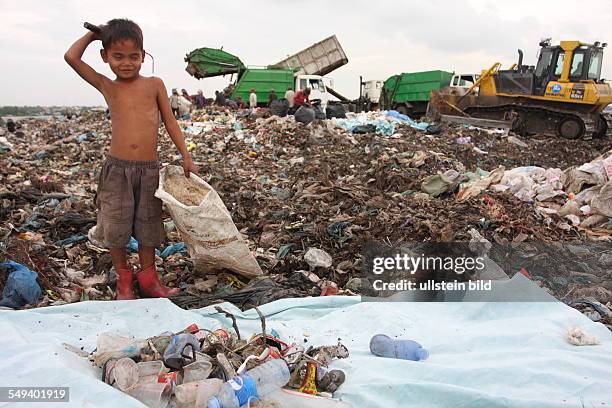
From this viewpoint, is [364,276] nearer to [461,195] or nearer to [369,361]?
[369,361]

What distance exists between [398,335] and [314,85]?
17259mm

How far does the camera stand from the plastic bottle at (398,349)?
2080 mm

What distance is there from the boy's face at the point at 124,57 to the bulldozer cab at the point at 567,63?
12.0 m

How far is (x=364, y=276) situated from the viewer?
140 inches

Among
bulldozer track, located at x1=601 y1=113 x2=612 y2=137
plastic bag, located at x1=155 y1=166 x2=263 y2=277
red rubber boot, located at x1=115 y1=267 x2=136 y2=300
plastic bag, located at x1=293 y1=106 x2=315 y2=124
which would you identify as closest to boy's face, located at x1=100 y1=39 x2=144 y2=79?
plastic bag, located at x1=155 y1=166 x2=263 y2=277

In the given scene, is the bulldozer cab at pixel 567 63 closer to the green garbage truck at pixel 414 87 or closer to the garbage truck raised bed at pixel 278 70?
the green garbage truck at pixel 414 87

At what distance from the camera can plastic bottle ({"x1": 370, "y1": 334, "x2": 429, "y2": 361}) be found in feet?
6.82

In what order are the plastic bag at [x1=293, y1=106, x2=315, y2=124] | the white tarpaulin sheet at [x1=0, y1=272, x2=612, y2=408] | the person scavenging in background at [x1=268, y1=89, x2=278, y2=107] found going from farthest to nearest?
the person scavenging in background at [x1=268, y1=89, x2=278, y2=107], the plastic bag at [x1=293, y1=106, x2=315, y2=124], the white tarpaulin sheet at [x1=0, y1=272, x2=612, y2=408]

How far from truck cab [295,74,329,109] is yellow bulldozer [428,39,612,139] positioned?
616 centimetres

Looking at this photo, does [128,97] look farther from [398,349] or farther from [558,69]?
[558,69]

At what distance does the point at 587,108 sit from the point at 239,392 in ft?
41.9

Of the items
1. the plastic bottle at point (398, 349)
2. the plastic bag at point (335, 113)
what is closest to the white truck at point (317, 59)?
the plastic bag at point (335, 113)

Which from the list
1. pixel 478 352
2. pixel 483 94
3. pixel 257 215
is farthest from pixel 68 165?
pixel 483 94

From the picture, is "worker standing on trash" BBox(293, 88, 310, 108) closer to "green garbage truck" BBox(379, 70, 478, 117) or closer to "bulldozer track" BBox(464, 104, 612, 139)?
"green garbage truck" BBox(379, 70, 478, 117)
